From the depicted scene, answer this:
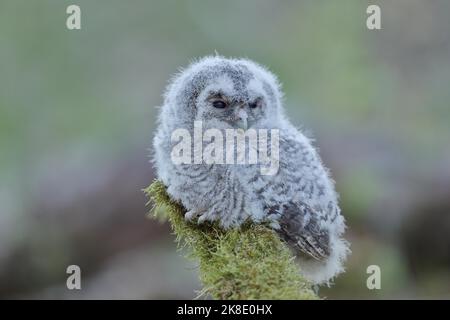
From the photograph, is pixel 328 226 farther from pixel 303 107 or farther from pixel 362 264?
pixel 303 107

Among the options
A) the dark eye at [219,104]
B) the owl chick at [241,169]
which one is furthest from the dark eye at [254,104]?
the dark eye at [219,104]

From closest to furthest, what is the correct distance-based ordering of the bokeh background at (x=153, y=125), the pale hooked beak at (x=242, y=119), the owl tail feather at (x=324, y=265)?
1. the pale hooked beak at (x=242, y=119)
2. the owl tail feather at (x=324, y=265)
3. the bokeh background at (x=153, y=125)

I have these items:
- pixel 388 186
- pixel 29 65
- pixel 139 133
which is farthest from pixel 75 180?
pixel 388 186

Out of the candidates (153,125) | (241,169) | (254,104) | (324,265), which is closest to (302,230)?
(324,265)

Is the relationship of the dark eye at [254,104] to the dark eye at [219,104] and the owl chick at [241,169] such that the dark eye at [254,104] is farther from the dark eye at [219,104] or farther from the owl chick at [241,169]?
the dark eye at [219,104]

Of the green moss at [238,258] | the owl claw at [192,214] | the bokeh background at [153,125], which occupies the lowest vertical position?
the green moss at [238,258]

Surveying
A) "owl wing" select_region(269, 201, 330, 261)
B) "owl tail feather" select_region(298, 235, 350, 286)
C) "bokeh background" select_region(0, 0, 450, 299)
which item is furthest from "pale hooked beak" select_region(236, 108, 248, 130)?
"bokeh background" select_region(0, 0, 450, 299)
